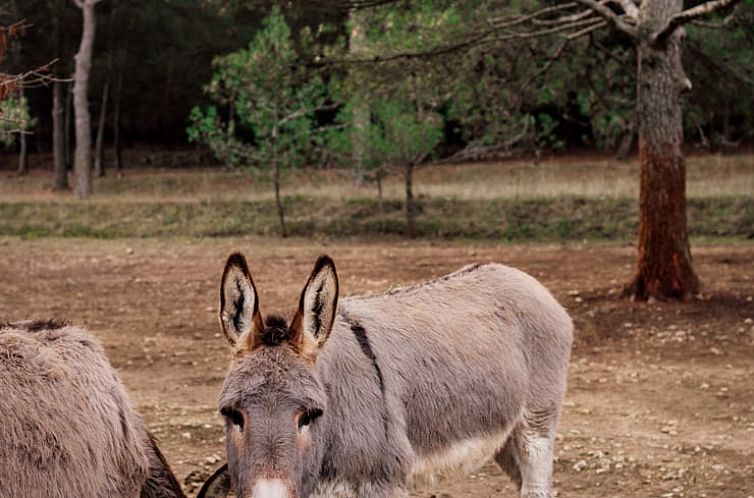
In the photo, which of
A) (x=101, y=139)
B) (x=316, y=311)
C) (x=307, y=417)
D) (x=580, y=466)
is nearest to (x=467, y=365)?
(x=316, y=311)

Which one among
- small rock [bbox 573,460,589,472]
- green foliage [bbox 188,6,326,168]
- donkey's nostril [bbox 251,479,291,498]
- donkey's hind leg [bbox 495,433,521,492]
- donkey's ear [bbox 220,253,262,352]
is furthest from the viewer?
green foliage [bbox 188,6,326,168]

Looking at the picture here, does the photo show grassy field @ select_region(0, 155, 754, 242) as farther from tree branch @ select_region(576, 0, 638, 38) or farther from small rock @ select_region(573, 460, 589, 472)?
small rock @ select_region(573, 460, 589, 472)

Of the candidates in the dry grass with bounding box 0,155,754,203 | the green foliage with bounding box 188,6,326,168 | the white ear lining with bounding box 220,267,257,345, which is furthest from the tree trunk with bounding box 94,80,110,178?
the white ear lining with bounding box 220,267,257,345

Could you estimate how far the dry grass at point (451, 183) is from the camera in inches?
872

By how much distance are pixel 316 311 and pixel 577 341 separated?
26.0 ft

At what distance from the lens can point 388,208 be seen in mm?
22094

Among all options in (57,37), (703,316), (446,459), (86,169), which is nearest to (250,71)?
(703,316)

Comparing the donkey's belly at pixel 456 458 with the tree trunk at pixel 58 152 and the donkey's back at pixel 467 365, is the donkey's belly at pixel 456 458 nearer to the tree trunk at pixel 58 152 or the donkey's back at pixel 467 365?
the donkey's back at pixel 467 365

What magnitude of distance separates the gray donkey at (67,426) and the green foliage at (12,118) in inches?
58.1

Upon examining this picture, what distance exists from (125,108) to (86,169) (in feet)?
38.6

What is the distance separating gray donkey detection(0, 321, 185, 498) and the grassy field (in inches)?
651

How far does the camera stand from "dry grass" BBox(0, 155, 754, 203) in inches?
872

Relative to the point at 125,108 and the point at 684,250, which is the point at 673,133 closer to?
the point at 684,250

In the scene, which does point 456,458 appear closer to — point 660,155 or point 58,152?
point 660,155
